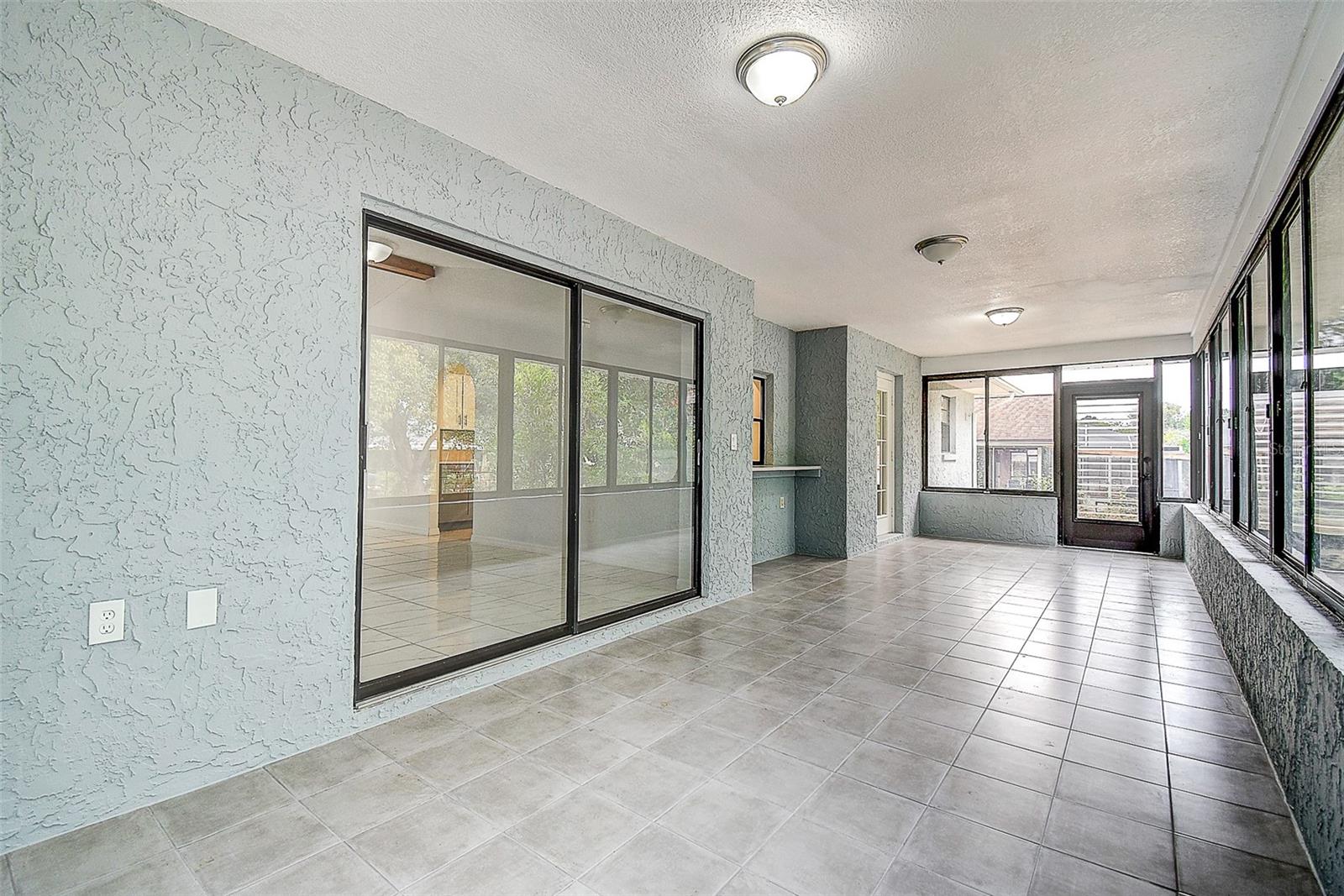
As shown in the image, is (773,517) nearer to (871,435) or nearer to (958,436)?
(871,435)

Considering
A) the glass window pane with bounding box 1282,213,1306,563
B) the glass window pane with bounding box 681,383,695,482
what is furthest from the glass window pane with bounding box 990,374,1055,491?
the glass window pane with bounding box 681,383,695,482

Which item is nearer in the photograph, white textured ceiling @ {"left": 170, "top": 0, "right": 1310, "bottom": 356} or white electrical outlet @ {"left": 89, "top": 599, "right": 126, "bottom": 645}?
white electrical outlet @ {"left": 89, "top": 599, "right": 126, "bottom": 645}

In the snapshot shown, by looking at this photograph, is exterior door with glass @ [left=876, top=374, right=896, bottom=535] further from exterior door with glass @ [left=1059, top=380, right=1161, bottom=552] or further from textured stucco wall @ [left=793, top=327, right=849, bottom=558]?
exterior door with glass @ [left=1059, top=380, right=1161, bottom=552]

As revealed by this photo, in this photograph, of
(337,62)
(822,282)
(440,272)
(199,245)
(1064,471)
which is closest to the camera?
(199,245)

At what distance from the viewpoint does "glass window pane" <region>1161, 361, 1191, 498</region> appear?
23.9 feet

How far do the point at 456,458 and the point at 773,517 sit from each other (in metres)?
4.44

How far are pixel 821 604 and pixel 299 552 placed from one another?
362cm

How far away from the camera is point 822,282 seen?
17.3 feet

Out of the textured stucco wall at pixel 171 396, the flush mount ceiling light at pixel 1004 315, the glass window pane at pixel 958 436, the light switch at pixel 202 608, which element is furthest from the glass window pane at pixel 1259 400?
the light switch at pixel 202 608

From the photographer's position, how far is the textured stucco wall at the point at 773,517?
6.63 meters

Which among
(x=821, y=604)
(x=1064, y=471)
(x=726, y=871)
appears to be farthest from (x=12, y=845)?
(x=1064, y=471)

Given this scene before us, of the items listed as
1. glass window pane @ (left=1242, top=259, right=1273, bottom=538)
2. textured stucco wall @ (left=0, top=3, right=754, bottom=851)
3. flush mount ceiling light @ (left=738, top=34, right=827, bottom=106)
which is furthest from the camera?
glass window pane @ (left=1242, top=259, right=1273, bottom=538)

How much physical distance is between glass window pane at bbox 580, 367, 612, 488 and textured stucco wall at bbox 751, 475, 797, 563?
2.76 m

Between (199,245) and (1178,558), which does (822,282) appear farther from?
(1178,558)
